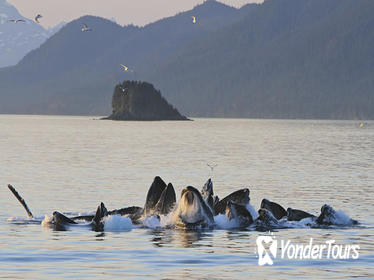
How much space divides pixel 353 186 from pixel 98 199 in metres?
17.5

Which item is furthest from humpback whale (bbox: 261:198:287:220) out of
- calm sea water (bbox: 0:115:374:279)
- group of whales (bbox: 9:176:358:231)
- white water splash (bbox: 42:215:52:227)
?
white water splash (bbox: 42:215:52:227)

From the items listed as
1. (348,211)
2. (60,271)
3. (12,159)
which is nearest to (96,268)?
(60,271)

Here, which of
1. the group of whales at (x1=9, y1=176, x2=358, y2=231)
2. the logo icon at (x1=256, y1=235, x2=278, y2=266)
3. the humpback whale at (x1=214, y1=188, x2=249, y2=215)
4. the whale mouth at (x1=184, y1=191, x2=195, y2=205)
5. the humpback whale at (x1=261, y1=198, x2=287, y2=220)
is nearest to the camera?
the logo icon at (x1=256, y1=235, x2=278, y2=266)

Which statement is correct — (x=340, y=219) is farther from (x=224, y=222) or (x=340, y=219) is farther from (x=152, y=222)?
(x=152, y=222)

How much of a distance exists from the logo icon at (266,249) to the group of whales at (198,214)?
2.66 meters

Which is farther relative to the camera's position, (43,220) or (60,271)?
(43,220)

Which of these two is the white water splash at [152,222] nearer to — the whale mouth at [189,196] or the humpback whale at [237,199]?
the whale mouth at [189,196]

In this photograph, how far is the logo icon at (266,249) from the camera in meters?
28.2

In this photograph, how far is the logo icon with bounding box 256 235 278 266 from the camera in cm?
2823

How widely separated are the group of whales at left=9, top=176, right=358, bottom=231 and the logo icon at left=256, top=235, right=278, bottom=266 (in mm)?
2665

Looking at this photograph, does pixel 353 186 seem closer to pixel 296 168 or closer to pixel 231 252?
pixel 296 168

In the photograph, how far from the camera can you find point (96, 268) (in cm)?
2659

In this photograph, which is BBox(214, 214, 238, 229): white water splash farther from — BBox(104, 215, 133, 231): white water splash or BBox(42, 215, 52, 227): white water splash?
BBox(42, 215, 52, 227): white water splash

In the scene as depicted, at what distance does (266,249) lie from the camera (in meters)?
30.5
